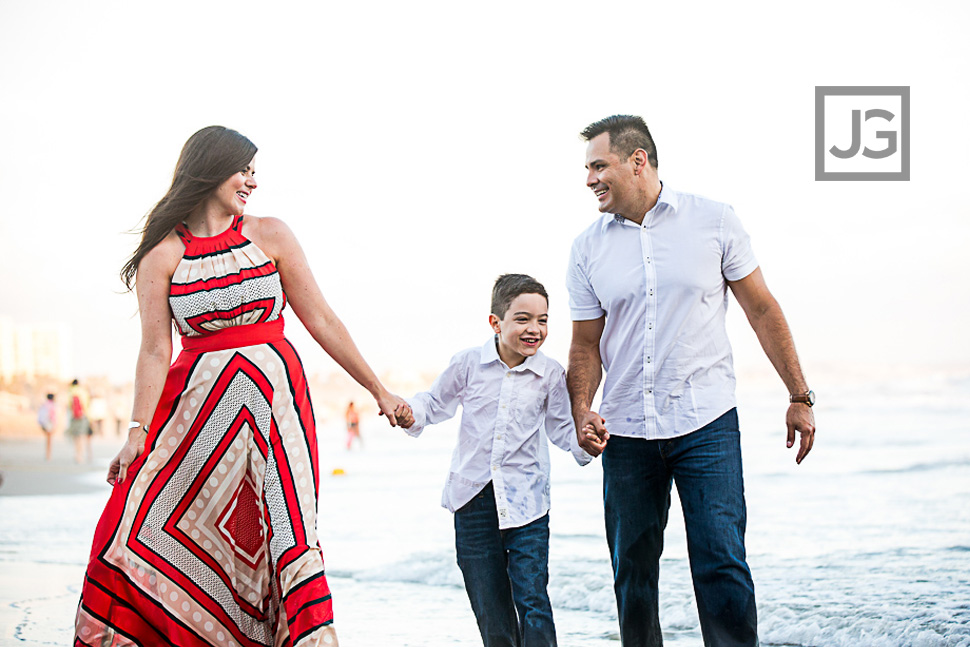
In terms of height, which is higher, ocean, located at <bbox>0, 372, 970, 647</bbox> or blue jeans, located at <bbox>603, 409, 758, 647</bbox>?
blue jeans, located at <bbox>603, 409, 758, 647</bbox>

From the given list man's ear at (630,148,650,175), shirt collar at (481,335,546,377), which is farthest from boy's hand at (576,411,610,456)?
man's ear at (630,148,650,175)

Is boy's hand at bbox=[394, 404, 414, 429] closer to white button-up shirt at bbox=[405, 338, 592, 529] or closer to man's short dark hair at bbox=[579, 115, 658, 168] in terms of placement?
white button-up shirt at bbox=[405, 338, 592, 529]

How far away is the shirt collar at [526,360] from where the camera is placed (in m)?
3.60

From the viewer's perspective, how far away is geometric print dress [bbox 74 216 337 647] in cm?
288

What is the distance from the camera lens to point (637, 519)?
3314mm

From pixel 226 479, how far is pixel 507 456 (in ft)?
3.27

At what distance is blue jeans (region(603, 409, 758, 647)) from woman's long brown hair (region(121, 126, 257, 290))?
152cm

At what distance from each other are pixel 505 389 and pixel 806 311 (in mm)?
29956

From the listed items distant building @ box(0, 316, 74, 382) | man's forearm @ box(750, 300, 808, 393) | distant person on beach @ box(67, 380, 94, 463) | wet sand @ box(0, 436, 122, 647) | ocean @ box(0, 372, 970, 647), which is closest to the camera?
man's forearm @ box(750, 300, 808, 393)

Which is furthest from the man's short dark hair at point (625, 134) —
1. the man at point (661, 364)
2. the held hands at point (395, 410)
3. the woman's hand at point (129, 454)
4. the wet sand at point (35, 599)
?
the wet sand at point (35, 599)

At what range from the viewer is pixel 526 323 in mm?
3574

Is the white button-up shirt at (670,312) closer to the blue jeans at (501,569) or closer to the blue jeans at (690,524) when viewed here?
the blue jeans at (690,524)

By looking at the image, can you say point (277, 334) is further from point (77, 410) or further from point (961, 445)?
point (77, 410)

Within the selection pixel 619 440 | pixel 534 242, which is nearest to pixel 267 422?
pixel 619 440
